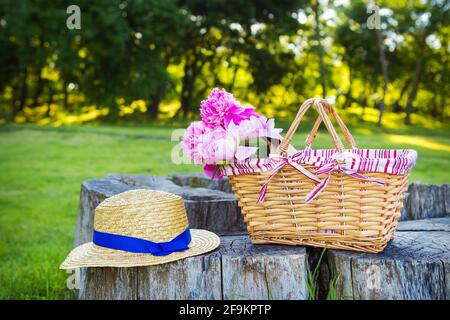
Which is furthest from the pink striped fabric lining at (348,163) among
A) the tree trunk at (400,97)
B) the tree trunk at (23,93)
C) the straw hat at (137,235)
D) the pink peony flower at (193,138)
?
the tree trunk at (400,97)

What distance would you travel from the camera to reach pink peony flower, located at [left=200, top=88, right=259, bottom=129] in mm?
2328

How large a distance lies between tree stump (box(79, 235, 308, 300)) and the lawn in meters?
1.39

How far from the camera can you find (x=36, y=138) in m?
13.6

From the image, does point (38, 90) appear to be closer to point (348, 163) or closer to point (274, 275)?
point (274, 275)

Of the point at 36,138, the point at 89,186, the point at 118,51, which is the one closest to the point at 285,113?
the point at 118,51

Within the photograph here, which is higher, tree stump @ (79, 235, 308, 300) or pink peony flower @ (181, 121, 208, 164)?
pink peony flower @ (181, 121, 208, 164)

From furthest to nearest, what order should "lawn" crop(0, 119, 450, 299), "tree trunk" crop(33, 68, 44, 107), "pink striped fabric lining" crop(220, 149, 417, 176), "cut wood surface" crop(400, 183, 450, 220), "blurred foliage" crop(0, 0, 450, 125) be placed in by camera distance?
"tree trunk" crop(33, 68, 44, 107), "blurred foliage" crop(0, 0, 450, 125), "lawn" crop(0, 119, 450, 299), "cut wood surface" crop(400, 183, 450, 220), "pink striped fabric lining" crop(220, 149, 417, 176)

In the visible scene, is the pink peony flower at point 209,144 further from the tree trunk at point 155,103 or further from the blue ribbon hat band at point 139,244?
the tree trunk at point 155,103

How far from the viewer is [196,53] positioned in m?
22.9

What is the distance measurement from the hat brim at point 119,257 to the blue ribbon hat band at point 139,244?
23 mm

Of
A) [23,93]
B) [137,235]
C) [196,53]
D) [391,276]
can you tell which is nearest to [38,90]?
[23,93]

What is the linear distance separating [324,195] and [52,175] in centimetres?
731

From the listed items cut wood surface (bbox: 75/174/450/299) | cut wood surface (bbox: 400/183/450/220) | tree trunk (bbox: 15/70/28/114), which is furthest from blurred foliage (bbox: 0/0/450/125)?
cut wood surface (bbox: 75/174/450/299)

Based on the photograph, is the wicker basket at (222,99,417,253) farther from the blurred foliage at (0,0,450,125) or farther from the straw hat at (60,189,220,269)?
the blurred foliage at (0,0,450,125)
